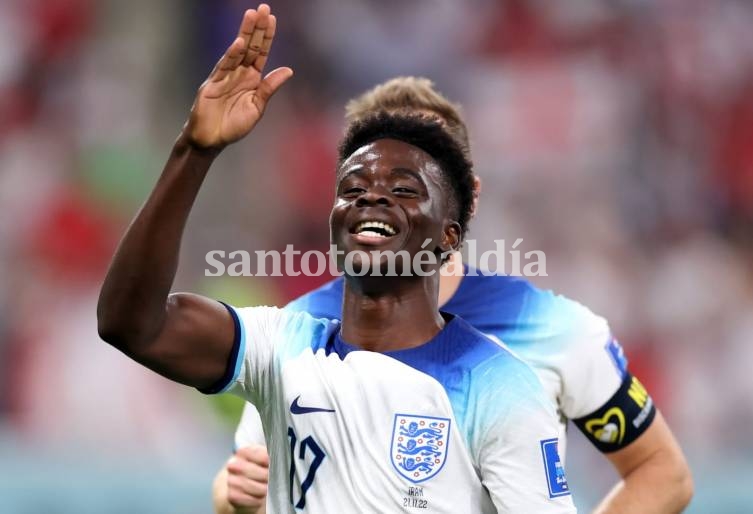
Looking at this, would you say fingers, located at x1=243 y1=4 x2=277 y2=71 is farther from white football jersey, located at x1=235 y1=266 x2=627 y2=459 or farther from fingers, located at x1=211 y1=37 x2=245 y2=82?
white football jersey, located at x1=235 y1=266 x2=627 y2=459

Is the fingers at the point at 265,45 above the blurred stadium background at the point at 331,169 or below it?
below

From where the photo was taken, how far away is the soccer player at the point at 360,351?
2129 millimetres

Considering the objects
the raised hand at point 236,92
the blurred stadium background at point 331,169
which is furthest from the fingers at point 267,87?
the blurred stadium background at point 331,169

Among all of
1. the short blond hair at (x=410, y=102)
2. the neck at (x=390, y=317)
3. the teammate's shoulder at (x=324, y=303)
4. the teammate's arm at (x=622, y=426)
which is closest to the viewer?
the neck at (x=390, y=317)

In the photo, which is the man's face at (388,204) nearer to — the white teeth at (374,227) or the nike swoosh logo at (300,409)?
the white teeth at (374,227)

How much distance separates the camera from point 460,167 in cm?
265

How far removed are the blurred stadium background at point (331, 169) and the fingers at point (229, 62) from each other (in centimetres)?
395

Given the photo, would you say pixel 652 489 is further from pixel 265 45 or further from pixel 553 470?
pixel 265 45

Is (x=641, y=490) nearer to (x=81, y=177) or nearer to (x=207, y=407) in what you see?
(x=207, y=407)

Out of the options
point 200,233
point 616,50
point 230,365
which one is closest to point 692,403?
point 616,50

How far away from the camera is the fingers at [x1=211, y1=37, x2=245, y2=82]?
84.8 inches

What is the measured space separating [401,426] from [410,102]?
1575 mm

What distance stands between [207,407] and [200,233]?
1.11 m

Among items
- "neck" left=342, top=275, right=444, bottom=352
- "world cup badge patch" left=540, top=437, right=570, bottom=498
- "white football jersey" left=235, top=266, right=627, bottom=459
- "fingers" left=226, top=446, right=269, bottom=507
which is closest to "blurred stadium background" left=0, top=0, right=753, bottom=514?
"white football jersey" left=235, top=266, right=627, bottom=459
